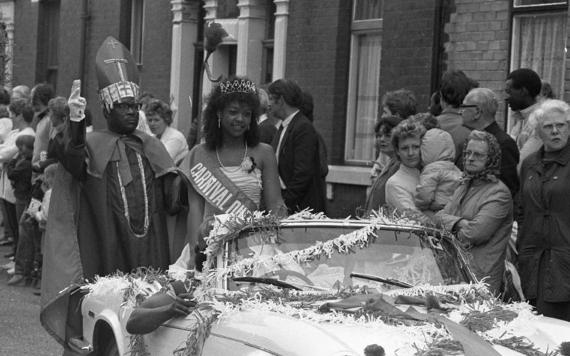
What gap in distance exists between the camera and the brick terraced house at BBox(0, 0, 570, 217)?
13141mm

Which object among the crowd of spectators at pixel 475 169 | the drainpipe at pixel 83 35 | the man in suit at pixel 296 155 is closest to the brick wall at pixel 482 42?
the crowd of spectators at pixel 475 169

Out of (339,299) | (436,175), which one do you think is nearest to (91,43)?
(436,175)

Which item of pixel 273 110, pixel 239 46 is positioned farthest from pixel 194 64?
pixel 273 110

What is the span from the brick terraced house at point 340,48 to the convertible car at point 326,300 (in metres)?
5.42

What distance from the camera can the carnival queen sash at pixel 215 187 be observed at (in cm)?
780

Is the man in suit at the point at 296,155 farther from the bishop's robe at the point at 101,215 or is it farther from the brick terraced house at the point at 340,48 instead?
the brick terraced house at the point at 340,48

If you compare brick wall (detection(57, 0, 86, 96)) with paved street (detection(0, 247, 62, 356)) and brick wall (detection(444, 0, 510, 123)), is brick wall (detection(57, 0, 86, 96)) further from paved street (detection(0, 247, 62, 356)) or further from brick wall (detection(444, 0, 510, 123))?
brick wall (detection(444, 0, 510, 123))

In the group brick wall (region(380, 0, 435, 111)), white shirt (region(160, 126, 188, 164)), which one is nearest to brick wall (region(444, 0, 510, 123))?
brick wall (region(380, 0, 435, 111))

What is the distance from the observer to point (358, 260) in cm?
662

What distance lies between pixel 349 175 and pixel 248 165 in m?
7.79

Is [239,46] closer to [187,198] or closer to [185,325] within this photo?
[187,198]

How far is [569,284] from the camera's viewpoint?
8.26 metres

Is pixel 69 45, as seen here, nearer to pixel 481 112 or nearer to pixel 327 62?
pixel 327 62

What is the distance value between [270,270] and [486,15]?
755cm
